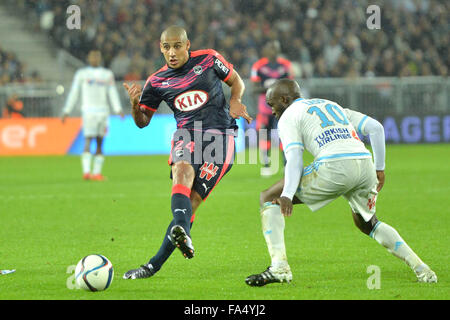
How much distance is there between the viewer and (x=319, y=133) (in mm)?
5961

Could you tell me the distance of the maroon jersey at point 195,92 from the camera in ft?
22.1

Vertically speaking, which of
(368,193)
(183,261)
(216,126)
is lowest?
(183,261)

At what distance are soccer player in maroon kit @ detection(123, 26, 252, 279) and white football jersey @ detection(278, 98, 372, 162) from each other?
1.84 ft

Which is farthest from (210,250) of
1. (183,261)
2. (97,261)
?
(97,261)

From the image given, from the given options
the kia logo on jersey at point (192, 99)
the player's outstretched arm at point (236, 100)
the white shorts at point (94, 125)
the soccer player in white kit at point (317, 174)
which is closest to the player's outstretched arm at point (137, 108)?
the kia logo on jersey at point (192, 99)

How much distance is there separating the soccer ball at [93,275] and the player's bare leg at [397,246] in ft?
6.50

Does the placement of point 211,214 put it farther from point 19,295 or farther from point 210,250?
point 19,295

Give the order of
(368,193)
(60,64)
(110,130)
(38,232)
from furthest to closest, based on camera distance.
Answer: (60,64)
(110,130)
(38,232)
(368,193)

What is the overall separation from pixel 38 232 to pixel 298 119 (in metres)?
4.25

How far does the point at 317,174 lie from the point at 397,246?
85cm

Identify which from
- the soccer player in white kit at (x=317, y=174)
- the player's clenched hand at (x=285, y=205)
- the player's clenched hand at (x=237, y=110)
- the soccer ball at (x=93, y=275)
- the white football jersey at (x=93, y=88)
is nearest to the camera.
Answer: the player's clenched hand at (x=285, y=205)

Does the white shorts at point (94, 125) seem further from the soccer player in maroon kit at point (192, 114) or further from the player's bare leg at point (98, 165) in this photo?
the soccer player in maroon kit at point (192, 114)

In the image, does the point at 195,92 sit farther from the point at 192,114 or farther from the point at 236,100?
the point at 236,100

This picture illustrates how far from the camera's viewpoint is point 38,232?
9.06 metres
